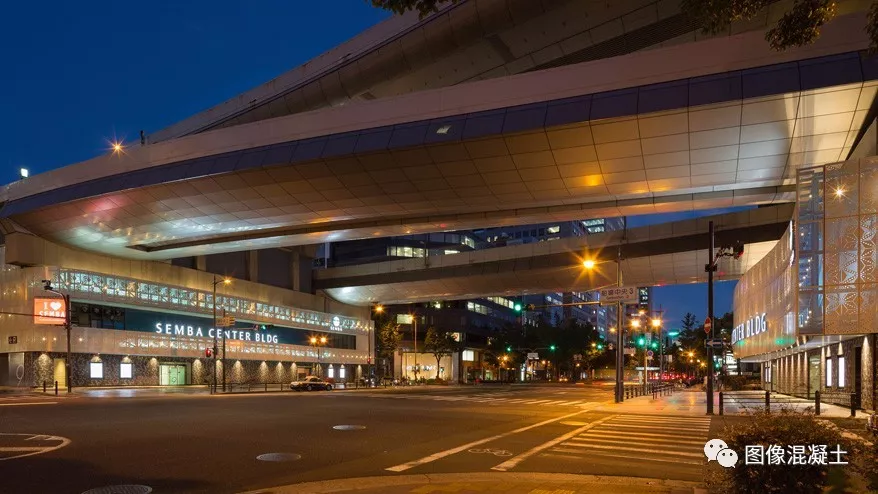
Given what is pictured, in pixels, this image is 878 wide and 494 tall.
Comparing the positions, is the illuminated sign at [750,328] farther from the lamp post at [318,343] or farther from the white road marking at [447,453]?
the lamp post at [318,343]

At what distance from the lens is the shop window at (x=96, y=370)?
55.3m

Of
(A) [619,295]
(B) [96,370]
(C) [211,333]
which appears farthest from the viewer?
(C) [211,333]

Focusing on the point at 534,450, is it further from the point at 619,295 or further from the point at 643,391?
the point at 643,391

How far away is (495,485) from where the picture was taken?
423 inches

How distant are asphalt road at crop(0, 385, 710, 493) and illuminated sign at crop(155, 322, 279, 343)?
38.8 metres

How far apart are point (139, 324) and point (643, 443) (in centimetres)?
5488

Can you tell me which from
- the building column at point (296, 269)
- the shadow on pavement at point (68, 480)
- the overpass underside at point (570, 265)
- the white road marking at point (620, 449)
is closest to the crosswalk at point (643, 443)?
the white road marking at point (620, 449)

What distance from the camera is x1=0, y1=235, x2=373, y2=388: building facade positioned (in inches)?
2026

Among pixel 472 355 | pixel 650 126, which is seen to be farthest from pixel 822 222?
pixel 472 355

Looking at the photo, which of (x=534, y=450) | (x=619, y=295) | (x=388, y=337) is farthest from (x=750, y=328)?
(x=388, y=337)

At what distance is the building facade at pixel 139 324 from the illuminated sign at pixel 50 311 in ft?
0.24

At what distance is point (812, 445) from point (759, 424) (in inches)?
25.6

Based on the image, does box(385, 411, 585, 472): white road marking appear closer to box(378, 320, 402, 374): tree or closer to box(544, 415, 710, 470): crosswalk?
box(544, 415, 710, 470): crosswalk

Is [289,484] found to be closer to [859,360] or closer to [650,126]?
[650,126]
